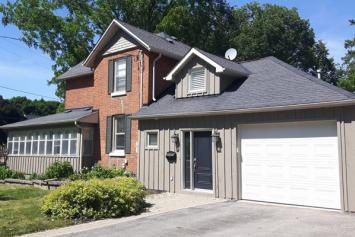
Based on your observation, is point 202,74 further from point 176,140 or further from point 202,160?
point 202,160

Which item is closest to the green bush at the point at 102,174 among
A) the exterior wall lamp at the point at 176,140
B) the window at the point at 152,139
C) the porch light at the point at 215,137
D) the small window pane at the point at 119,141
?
the window at the point at 152,139

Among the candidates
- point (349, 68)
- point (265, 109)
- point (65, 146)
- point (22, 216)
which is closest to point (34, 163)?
point (65, 146)

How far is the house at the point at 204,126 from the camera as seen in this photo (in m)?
11.5

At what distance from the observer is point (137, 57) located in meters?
18.7

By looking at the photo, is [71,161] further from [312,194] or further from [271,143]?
[312,194]

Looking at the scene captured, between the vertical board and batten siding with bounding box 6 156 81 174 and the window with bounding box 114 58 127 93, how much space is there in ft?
13.4

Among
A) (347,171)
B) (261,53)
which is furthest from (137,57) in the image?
(261,53)

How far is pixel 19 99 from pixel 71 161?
53.8m

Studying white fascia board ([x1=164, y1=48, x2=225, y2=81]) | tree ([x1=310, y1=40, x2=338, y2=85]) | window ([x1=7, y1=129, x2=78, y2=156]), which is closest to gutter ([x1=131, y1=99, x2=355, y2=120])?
white fascia board ([x1=164, y1=48, x2=225, y2=81])

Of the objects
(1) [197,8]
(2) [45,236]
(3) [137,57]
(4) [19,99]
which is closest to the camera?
(2) [45,236]

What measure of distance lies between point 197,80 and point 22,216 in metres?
8.80

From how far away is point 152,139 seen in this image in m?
16.3

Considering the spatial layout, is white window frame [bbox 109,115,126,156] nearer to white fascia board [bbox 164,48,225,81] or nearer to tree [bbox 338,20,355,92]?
white fascia board [bbox 164,48,225,81]

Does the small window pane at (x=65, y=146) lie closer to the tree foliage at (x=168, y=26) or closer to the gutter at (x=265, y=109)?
the gutter at (x=265, y=109)
